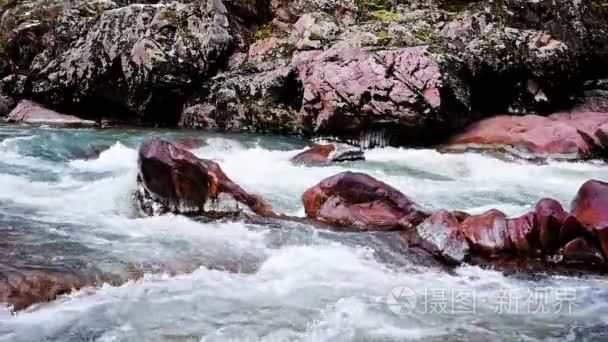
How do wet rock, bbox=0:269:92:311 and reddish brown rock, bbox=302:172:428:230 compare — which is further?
reddish brown rock, bbox=302:172:428:230

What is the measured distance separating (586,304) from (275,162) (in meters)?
6.63

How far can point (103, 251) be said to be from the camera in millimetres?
5539

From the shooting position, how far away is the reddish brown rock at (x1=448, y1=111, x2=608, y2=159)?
1181cm

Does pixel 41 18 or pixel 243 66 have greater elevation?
pixel 41 18

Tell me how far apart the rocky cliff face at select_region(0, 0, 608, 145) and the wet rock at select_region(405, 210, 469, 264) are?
6.25 meters

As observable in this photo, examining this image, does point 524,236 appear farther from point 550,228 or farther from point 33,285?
point 33,285

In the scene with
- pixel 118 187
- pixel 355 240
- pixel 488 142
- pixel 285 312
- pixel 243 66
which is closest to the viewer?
pixel 285 312

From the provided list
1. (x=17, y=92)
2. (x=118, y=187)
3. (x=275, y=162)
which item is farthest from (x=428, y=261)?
(x=17, y=92)

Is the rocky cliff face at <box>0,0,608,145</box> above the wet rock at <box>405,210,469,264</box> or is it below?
above

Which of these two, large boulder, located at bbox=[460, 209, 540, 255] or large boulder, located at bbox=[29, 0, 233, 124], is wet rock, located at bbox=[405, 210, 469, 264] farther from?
large boulder, located at bbox=[29, 0, 233, 124]

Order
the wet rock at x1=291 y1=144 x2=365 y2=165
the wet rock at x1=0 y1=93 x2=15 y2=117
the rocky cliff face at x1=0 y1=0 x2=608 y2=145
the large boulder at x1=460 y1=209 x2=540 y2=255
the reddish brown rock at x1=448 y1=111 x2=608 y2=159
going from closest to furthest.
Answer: the large boulder at x1=460 y1=209 x2=540 y2=255 → the wet rock at x1=291 y1=144 x2=365 y2=165 → the reddish brown rock at x1=448 y1=111 x2=608 y2=159 → the rocky cliff face at x1=0 y1=0 x2=608 y2=145 → the wet rock at x1=0 y1=93 x2=15 y2=117

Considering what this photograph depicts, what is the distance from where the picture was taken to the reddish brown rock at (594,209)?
5746 mm

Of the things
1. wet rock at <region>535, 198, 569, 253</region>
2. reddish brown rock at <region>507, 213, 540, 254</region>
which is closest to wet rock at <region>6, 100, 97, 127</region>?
reddish brown rock at <region>507, 213, 540, 254</region>

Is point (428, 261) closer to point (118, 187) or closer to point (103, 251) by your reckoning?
point (103, 251)
